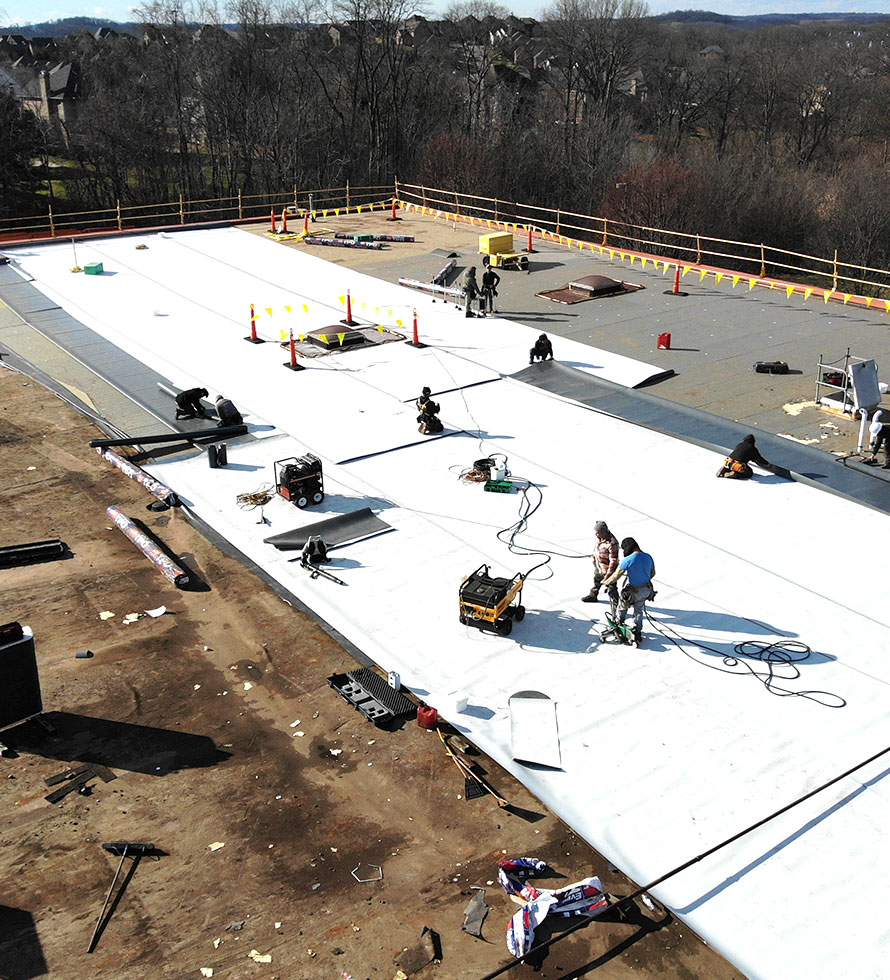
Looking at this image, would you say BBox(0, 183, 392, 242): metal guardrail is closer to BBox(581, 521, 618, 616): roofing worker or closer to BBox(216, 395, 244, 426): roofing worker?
BBox(216, 395, 244, 426): roofing worker

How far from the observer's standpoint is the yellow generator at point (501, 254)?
30641 millimetres

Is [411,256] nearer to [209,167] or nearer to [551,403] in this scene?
[551,403]

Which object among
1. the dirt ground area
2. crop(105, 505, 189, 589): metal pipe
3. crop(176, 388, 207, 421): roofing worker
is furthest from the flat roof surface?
crop(105, 505, 189, 589): metal pipe

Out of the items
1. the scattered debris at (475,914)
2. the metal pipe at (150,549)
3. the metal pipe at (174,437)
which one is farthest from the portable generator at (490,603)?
the metal pipe at (174,437)

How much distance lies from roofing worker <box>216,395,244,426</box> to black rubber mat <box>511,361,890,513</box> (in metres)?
6.30

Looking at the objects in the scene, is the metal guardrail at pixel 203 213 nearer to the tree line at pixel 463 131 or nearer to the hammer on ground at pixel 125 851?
the tree line at pixel 463 131

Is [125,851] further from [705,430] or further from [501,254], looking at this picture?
[501,254]

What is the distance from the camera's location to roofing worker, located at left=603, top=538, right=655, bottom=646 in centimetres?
1162

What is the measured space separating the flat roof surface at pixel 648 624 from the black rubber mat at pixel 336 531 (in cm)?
23

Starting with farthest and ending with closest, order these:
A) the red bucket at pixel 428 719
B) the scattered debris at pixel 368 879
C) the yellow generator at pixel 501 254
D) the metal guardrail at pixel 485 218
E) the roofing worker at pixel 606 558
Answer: the metal guardrail at pixel 485 218 < the yellow generator at pixel 501 254 < the roofing worker at pixel 606 558 < the red bucket at pixel 428 719 < the scattered debris at pixel 368 879

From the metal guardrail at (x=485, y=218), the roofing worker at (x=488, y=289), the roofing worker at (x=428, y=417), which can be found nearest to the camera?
the roofing worker at (x=428, y=417)

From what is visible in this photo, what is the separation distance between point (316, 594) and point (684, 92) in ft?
267

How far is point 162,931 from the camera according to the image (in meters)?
8.16

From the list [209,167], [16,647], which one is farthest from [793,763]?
[209,167]
